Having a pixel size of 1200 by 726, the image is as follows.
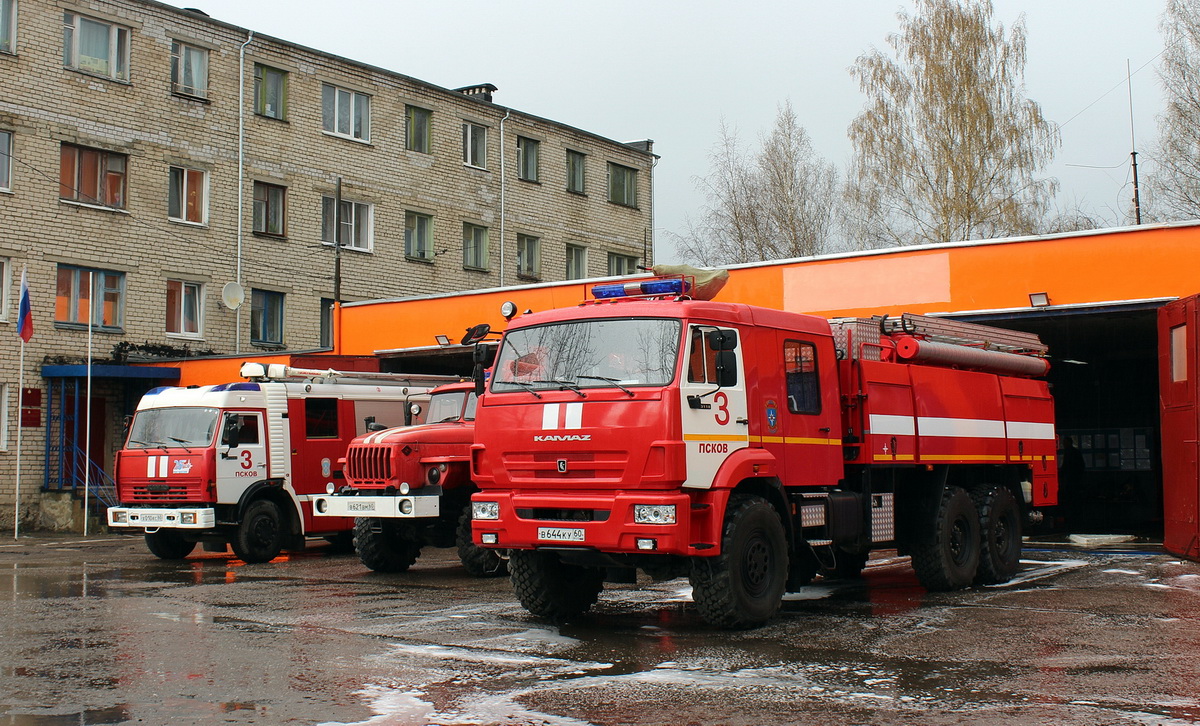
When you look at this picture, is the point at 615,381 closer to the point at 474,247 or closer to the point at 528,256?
the point at 474,247

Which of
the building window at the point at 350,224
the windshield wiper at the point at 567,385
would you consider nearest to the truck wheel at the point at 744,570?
the windshield wiper at the point at 567,385

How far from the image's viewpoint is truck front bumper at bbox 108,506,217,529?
1698 centimetres

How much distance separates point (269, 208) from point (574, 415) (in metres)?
24.9

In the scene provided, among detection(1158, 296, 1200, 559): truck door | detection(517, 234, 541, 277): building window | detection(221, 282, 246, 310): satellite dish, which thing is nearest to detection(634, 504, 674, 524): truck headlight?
detection(1158, 296, 1200, 559): truck door

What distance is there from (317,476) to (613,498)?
1001 cm

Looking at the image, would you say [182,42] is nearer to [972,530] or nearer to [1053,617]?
[972,530]

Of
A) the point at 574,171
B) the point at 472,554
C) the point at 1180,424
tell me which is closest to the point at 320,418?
the point at 472,554

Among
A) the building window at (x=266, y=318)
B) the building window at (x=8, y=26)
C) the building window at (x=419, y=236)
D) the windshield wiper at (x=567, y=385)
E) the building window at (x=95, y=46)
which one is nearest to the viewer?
the windshield wiper at (x=567, y=385)

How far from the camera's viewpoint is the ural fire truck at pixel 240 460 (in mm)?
17281

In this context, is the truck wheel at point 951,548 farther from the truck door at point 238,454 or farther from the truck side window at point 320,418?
the truck door at point 238,454

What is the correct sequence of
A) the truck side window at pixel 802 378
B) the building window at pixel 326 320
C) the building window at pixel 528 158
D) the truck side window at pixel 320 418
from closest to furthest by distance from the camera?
the truck side window at pixel 802 378 < the truck side window at pixel 320 418 < the building window at pixel 326 320 < the building window at pixel 528 158

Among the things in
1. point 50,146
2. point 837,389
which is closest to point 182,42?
point 50,146

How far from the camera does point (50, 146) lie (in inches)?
1087

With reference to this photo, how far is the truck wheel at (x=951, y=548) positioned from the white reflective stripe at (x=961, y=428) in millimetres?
619
